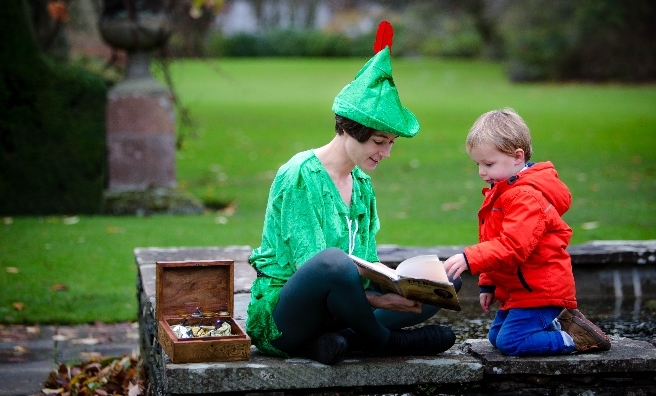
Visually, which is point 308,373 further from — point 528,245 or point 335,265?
point 528,245

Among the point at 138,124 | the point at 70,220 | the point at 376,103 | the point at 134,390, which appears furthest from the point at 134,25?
the point at 376,103

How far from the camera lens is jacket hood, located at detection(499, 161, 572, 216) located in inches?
147

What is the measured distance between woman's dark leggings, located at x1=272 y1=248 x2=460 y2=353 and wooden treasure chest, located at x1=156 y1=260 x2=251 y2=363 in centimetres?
18

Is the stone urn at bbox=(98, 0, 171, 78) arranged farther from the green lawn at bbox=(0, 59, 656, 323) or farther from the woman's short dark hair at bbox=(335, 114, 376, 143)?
the woman's short dark hair at bbox=(335, 114, 376, 143)

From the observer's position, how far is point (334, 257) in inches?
136

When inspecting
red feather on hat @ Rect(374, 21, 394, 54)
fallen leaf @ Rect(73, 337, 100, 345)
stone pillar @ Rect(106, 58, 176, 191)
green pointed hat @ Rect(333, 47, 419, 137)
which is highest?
red feather on hat @ Rect(374, 21, 394, 54)

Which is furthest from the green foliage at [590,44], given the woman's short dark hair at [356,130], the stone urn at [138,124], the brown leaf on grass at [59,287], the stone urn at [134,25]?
the woman's short dark hair at [356,130]

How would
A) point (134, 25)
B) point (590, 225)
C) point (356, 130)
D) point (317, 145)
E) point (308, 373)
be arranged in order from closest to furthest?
point (308, 373), point (356, 130), point (590, 225), point (134, 25), point (317, 145)

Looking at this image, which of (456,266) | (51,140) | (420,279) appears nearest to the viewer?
(420,279)

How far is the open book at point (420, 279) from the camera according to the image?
3.37 metres

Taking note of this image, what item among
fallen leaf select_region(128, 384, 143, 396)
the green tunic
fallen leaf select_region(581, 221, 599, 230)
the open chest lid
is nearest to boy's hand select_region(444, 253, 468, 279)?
the green tunic

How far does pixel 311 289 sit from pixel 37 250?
A: 16.6ft

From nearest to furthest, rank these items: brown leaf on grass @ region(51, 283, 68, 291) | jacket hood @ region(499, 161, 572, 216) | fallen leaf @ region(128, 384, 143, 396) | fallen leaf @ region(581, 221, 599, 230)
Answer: jacket hood @ region(499, 161, 572, 216) < fallen leaf @ region(128, 384, 143, 396) < brown leaf on grass @ region(51, 283, 68, 291) < fallen leaf @ region(581, 221, 599, 230)

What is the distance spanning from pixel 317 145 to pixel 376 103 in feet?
40.4
